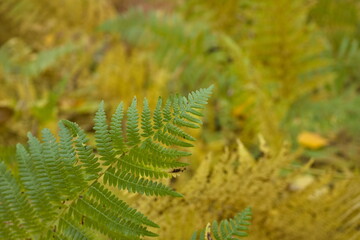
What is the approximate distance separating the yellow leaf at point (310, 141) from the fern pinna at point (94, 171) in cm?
116

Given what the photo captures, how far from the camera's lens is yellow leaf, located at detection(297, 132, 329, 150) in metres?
1.58

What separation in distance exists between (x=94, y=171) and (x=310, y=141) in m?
1.25

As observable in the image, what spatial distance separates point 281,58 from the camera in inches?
64.8

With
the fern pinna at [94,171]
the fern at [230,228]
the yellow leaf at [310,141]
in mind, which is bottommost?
the yellow leaf at [310,141]

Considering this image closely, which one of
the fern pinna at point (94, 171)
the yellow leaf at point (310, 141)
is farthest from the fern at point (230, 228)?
the yellow leaf at point (310, 141)

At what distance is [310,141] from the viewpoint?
1.59 meters

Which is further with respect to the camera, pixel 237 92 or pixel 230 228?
pixel 237 92

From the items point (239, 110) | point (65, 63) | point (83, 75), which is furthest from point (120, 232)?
point (65, 63)

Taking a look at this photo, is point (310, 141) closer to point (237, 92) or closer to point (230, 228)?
point (237, 92)

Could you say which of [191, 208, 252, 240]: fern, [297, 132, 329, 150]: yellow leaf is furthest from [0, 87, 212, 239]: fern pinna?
[297, 132, 329, 150]: yellow leaf

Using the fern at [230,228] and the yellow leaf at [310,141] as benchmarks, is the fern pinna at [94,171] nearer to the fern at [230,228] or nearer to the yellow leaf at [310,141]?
the fern at [230,228]

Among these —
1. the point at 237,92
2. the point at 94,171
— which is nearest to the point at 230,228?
the point at 94,171

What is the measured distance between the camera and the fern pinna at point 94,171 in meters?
0.50

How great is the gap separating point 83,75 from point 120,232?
68.8 inches
